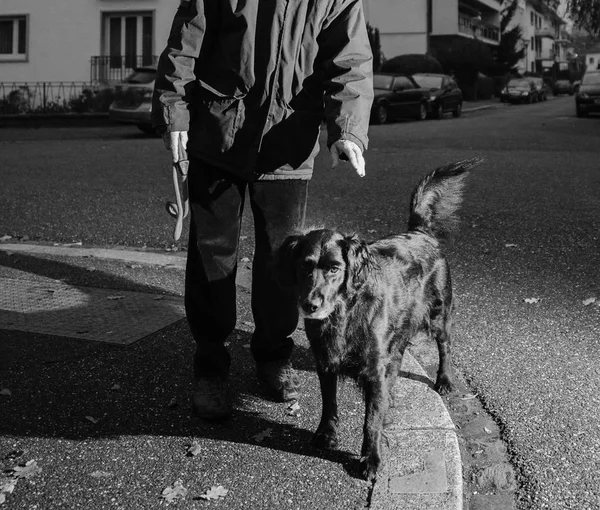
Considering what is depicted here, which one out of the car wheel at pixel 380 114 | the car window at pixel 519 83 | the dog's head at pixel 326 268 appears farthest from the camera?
the car window at pixel 519 83

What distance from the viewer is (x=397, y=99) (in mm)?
25000

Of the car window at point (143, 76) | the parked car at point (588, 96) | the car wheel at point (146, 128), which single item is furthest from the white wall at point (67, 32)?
the parked car at point (588, 96)

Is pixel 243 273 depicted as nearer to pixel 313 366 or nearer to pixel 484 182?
pixel 313 366

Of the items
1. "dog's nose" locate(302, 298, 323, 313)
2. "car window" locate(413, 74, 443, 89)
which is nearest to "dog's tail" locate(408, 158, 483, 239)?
"dog's nose" locate(302, 298, 323, 313)

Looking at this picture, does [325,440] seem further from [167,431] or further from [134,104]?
[134,104]

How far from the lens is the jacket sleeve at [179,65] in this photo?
3537mm

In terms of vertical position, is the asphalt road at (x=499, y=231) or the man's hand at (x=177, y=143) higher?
the man's hand at (x=177, y=143)

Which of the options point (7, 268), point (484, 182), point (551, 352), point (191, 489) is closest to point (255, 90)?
point (191, 489)

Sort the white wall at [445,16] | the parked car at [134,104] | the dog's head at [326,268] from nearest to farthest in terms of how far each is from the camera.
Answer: the dog's head at [326,268]
the parked car at [134,104]
the white wall at [445,16]

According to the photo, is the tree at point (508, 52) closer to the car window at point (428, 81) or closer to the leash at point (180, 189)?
the car window at point (428, 81)

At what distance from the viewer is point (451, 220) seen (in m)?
4.40

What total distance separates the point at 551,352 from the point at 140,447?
7.85 ft

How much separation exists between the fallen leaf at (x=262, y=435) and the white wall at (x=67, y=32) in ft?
90.7

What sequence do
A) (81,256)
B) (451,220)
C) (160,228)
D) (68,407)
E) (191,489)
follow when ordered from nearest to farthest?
1. (191,489)
2. (68,407)
3. (451,220)
4. (81,256)
5. (160,228)
